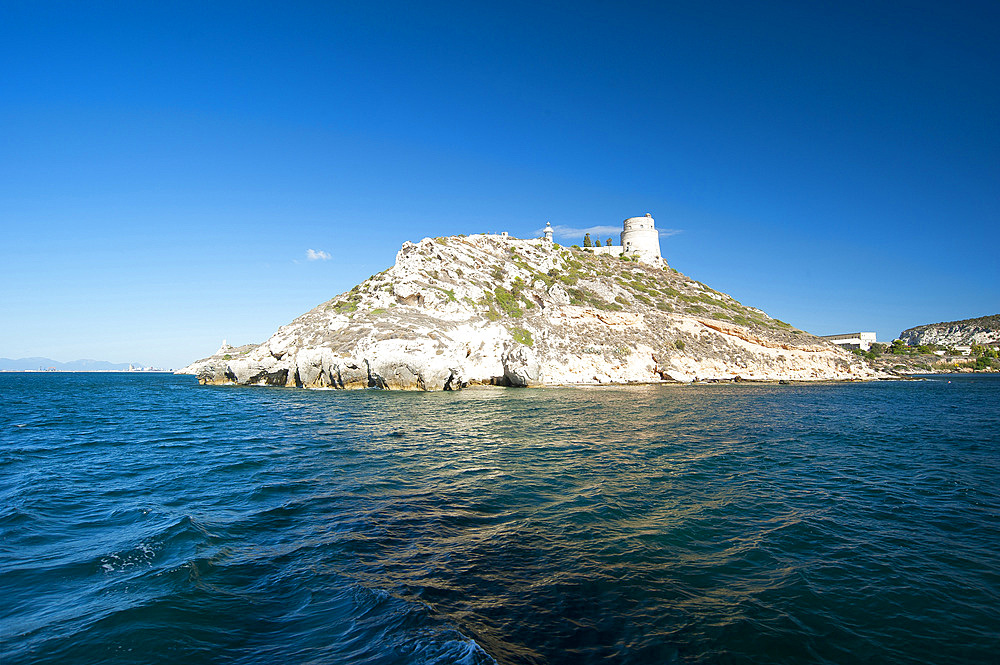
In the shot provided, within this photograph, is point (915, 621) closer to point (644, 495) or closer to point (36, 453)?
point (644, 495)

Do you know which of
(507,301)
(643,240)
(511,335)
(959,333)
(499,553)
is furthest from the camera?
(959,333)

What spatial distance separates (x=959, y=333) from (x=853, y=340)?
44.9 m

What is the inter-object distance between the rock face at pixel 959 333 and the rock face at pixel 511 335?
8740 cm

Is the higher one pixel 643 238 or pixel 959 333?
pixel 643 238

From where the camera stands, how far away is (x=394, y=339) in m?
43.2

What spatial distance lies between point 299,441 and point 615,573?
15.0 metres

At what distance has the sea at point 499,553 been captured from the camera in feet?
17.5

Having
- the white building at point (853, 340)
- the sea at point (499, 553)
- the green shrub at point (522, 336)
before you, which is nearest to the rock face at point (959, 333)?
the white building at point (853, 340)

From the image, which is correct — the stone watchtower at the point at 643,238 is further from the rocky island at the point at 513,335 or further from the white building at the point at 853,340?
the white building at the point at 853,340

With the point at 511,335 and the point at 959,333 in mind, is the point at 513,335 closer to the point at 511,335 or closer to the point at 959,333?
the point at 511,335

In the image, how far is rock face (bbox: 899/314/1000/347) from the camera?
407ft

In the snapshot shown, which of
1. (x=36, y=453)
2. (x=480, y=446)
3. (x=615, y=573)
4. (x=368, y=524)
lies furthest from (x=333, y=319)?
(x=615, y=573)

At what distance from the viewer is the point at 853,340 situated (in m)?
120

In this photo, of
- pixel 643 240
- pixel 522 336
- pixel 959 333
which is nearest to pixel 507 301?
pixel 522 336
